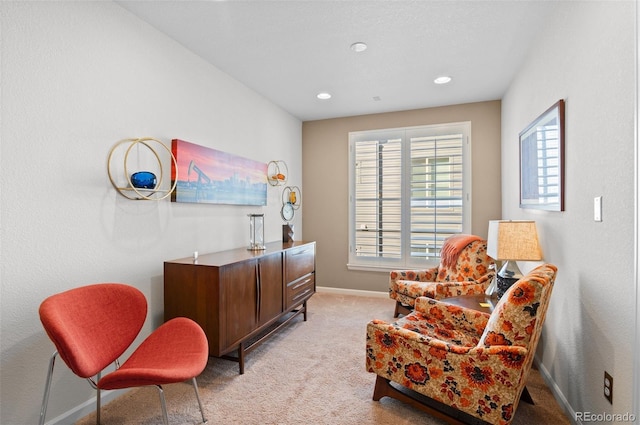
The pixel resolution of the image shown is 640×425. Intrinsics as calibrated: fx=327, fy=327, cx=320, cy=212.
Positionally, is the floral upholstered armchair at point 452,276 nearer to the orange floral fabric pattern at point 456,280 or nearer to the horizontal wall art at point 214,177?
the orange floral fabric pattern at point 456,280

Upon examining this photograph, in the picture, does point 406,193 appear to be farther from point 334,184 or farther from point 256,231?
point 256,231

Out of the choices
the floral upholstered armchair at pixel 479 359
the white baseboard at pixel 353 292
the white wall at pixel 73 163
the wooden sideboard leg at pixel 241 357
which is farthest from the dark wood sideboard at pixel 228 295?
the white baseboard at pixel 353 292

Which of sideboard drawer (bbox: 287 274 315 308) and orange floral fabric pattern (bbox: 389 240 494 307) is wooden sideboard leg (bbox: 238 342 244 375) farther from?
orange floral fabric pattern (bbox: 389 240 494 307)

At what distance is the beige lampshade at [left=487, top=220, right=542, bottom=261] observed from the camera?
2.35m

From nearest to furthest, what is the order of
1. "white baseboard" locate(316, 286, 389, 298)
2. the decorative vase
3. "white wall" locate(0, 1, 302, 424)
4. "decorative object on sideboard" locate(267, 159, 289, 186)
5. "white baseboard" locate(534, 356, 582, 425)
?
"white wall" locate(0, 1, 302, 424)
"white baseboard" locate(534, 356, 582, 425)
the decorative vase
"decorative object on sideboard" locate(267, 159, 289, 186)
"white baseboard" locate(316, 286, 389, 298)

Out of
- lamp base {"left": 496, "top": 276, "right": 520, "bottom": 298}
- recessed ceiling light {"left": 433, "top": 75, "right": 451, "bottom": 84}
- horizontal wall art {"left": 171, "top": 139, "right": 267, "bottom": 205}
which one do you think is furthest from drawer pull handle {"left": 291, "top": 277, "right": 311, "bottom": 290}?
recessed ceiling light {"left": 433, "top": 75, "right": 451, "bottom": 84}

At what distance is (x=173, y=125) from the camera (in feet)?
8.64

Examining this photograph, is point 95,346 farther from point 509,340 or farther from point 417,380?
point 509,340

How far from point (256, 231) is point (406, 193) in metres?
2.18

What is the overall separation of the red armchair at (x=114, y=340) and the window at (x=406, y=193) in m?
3.14

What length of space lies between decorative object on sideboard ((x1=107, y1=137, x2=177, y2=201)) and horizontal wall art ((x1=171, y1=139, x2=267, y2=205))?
0.17 metres

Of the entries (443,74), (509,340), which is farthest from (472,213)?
(509,340)

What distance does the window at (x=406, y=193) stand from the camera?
4.28m

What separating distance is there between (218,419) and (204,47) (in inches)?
109
